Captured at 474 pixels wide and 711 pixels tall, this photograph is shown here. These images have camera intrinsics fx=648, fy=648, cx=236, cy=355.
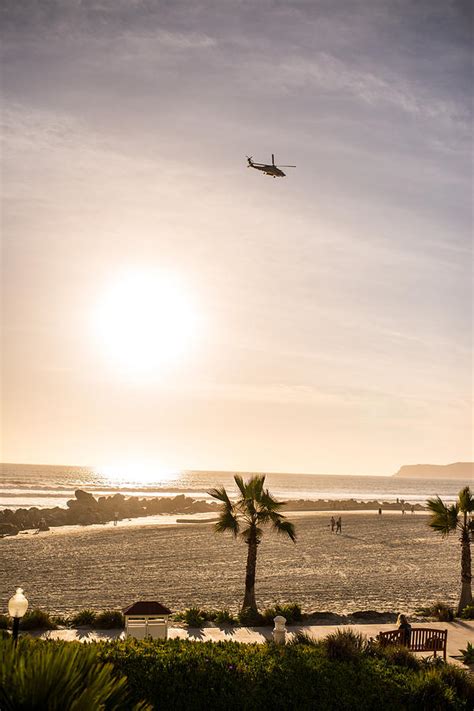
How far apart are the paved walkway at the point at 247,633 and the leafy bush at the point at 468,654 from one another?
146 mm

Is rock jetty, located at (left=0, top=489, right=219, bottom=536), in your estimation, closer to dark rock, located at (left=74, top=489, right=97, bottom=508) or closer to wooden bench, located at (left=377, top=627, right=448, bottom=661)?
dark rock, located at (left=74, top=489, right=97, bottom=508)

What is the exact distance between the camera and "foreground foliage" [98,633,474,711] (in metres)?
10.8

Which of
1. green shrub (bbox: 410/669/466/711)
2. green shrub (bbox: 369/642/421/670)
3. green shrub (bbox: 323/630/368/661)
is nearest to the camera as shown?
green shrub (bbox: 410/669/466/711)

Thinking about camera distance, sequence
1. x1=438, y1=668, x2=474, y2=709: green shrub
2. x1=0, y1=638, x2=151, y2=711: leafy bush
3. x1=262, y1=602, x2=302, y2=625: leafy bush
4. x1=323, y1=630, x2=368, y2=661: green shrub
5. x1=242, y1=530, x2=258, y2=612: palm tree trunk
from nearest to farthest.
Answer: x1=0, y1=638, x2=151, y2=711: leafy bush → x1=438, y1=668, x2=474, y2=709: green shrub → x1=323, y1=630, x2=368, y2=661: green shrub → x1=262, y1=602, x2=302, y2=625: leafy bush → x1=242, y1=530, x2=258, y2=612: palm tree trunk

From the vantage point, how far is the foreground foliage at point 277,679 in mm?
10797

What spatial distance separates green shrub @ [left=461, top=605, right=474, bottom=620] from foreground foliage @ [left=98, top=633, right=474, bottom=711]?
27.2ft

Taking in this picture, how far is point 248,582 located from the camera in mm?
19766

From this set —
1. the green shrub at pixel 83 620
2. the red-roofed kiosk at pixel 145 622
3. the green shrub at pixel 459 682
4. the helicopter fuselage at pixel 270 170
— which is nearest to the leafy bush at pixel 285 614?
the red-roofed kiosk at pixel 145 622

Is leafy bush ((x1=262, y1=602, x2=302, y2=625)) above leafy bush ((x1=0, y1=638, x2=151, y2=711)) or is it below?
below

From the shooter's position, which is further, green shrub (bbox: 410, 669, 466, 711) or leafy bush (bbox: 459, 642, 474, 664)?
leafy bush (bbox: 459, 642, 474, 664)

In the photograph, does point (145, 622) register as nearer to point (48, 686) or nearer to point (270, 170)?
point (48, 686)

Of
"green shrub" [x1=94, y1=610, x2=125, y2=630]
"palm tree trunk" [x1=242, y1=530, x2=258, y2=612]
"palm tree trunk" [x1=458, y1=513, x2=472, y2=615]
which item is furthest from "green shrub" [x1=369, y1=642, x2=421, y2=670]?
"palm tree trunk" [x1=458, y1=513, x2=472, y2=615]

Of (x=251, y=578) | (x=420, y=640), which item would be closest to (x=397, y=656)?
(x=420, y=640)

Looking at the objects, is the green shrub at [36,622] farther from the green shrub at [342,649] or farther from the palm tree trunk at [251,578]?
the green shrub at [342,649]
